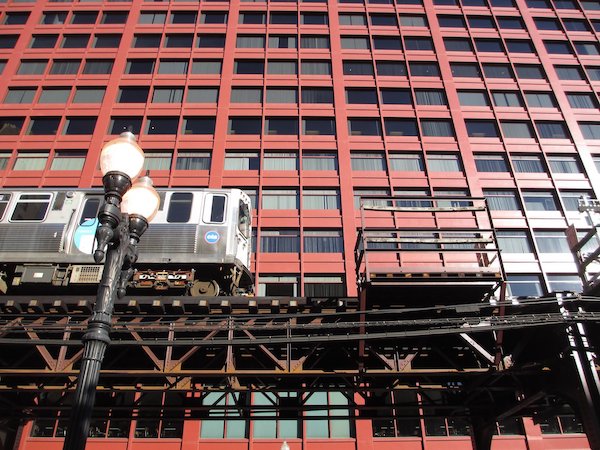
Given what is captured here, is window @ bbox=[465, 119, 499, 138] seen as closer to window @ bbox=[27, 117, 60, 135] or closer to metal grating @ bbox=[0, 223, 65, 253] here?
metal grating @ bbox=[0, 223, 65, 253]

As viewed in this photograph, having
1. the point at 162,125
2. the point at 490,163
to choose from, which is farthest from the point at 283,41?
the point at 490,163

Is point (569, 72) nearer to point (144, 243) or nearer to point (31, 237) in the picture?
point (144, 243)

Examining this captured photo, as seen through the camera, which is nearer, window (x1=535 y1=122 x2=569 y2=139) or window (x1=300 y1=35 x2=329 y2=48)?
window (x1=535 y1=122 x2=569 y2=139)

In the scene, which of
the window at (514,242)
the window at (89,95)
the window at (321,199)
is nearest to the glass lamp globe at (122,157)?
the window at (321,199)

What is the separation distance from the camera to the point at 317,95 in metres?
33.2

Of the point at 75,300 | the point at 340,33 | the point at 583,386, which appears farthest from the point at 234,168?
the point at 583,386

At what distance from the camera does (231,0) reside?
1508 inches

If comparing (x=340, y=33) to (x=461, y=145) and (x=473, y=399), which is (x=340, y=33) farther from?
(x=473, y=399)

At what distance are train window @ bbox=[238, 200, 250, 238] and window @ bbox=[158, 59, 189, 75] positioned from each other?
21181mm

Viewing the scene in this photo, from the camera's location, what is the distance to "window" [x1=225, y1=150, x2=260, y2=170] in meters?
30.1

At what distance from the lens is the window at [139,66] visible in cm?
3478

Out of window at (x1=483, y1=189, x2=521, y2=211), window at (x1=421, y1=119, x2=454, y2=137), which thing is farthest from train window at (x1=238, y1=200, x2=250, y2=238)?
window at (x1=421, y1=119, x2=454, y2=137)

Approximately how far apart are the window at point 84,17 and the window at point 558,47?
35929 millimetres

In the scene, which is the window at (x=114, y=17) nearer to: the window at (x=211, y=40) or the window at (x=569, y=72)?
the window at (x=211, y=40)
